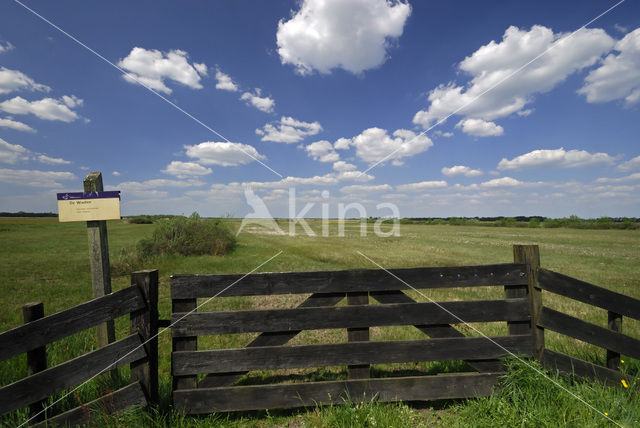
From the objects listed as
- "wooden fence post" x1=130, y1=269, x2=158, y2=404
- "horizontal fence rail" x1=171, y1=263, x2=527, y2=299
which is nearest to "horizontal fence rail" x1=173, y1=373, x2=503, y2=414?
"wooden fence post" x1=130, y1=269, x2=158, y2=404

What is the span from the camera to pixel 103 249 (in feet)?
16.1

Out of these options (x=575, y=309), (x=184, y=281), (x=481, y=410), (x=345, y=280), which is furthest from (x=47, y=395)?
(x=575, y=309)

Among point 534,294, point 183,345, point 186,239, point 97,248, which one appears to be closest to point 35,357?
point 183,345

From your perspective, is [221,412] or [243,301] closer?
[221,412]

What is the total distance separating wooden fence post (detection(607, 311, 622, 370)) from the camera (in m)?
4.34

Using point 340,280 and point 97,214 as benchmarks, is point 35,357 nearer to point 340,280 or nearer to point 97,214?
point 97,214

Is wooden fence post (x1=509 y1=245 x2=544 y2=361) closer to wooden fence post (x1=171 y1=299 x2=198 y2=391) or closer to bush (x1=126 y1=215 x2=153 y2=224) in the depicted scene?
wooden fence post (x1=171 y1=299 x2=198 y2=391)

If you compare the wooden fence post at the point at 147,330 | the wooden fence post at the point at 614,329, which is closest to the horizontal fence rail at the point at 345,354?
the wooden fence post at the point at 147,330

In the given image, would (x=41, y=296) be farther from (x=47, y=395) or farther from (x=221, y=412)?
(x=221, y=412)

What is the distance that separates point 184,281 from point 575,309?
1315 centimetres

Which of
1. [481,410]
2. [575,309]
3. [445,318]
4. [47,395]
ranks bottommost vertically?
[575,309]

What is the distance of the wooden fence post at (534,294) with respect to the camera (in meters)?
4.09

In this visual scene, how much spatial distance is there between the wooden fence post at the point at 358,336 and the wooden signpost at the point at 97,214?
161 inches

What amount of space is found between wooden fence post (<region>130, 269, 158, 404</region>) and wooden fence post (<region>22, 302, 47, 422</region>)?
0.88m
